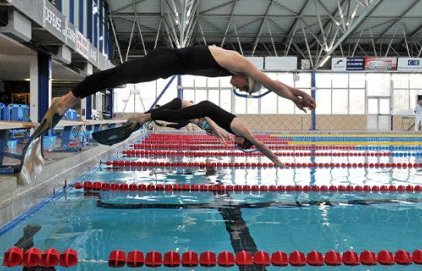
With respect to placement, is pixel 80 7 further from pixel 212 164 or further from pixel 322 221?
pixel 322 221

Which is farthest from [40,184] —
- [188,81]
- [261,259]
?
[188,81]

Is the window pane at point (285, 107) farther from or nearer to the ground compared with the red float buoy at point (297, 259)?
farther from the ground

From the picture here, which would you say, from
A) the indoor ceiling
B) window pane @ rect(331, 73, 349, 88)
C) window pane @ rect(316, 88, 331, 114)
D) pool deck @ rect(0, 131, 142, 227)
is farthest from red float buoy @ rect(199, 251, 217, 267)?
window pane @ rect(331, 73, 349, 88)

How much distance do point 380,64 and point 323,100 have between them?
13.6ft

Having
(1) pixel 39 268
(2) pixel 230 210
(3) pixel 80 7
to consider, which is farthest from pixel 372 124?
(1) pixel 39 268

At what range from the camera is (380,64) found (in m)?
25.4

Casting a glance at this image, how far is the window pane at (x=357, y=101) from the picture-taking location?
2855cm

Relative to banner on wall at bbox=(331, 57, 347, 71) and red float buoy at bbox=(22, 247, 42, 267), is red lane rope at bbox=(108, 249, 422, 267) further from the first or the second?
banner on wall at bbox=(331, 57, 347, 71)

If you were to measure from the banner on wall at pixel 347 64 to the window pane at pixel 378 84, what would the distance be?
10.9 ft

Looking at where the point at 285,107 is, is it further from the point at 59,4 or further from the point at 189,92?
the point at 59,4

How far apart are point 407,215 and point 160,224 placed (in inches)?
92.6

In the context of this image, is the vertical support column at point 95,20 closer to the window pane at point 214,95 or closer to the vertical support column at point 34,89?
the vertical support column at point 34,89

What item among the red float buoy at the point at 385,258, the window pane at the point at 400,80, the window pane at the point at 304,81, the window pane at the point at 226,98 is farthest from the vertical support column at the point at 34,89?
the window pane at the point at 400,80

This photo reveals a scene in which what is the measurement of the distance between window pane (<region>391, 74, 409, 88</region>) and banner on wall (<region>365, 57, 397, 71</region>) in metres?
2.98
